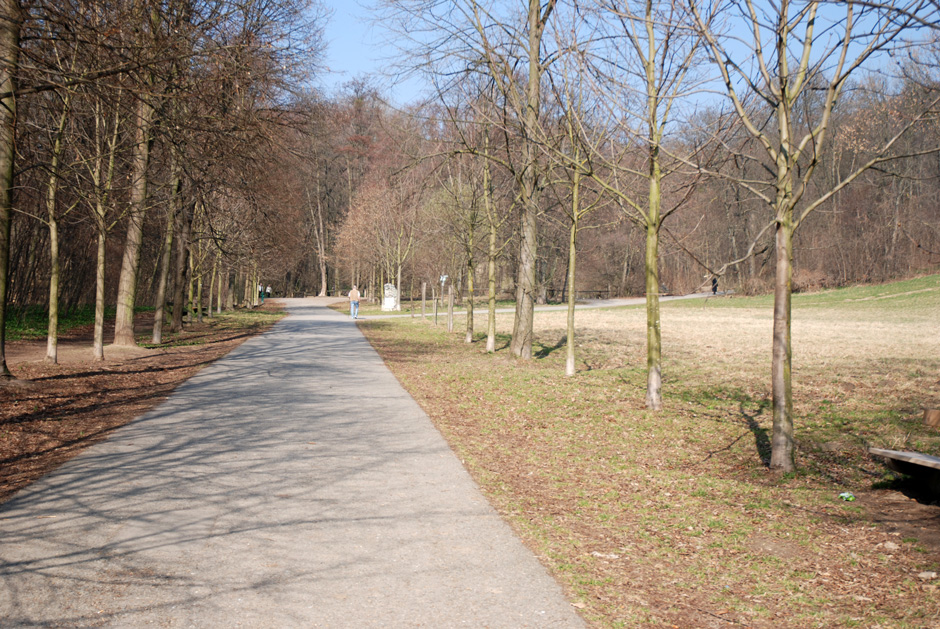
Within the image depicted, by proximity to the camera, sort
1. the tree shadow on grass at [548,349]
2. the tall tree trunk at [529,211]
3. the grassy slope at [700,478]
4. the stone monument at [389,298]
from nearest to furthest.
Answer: the grassy slope at [700,478], the tall tree trunk at [529,211], the tree shadow on grass at [548,349], the stone monument at [389,298]

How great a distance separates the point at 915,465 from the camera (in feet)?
18.7

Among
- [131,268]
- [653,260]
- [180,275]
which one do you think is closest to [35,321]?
[180,275]

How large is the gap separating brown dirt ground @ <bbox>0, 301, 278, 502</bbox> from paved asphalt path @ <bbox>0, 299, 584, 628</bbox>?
1.34ft

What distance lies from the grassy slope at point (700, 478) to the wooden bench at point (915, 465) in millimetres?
420

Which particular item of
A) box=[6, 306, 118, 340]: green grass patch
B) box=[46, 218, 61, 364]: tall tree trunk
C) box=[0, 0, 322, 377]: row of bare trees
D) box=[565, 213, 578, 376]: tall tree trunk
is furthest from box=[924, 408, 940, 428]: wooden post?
box=[6, 306, 118, 340]: green grass patch

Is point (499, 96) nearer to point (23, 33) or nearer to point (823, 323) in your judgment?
point (23, 33)

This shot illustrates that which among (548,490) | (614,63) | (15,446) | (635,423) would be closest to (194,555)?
(548,490)

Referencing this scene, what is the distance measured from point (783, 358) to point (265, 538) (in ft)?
15.8

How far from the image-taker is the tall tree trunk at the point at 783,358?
6.45m

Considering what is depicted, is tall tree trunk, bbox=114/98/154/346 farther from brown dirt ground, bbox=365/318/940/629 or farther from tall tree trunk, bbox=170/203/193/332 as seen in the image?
brown dirt ground, bbox=365/318/940/629

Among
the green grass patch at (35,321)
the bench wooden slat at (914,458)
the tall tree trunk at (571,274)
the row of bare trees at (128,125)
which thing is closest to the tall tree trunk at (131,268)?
the row of bare trees at (128,125)

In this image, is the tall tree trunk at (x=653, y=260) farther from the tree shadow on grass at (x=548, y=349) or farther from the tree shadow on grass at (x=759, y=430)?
the tree shadow on grass at (x=548, y=349)

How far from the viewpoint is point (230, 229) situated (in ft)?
104

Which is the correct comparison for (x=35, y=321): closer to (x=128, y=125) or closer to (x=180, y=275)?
(x=180, y=275)
